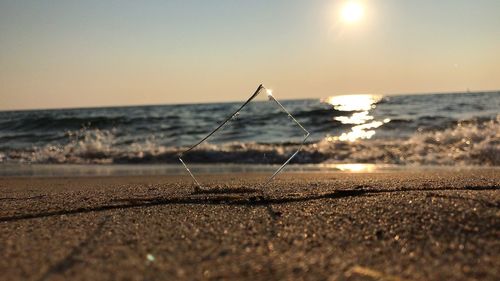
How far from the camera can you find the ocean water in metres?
8.49

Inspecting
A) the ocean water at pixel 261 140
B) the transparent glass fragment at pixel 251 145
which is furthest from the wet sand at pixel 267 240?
the ocean water at pixel 261 140

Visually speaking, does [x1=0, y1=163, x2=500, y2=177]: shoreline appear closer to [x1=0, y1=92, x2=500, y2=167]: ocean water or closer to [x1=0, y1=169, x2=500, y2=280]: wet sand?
[x1=0, y1=92, x2=500, y2=167]: ocean water

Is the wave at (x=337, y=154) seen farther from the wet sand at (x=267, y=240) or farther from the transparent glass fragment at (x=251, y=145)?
the wet sand at (x=267, y=240)

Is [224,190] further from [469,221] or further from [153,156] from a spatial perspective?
[153,156]

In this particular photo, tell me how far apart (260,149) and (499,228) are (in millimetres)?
8003

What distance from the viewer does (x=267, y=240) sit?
177 cm

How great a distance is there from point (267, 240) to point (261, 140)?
34.9 feet

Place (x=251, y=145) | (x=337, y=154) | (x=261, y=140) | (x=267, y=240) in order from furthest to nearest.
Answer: (x=261, y=140)
(x=251, y=145)
(x=337, y=154)
(x=267, y=240)

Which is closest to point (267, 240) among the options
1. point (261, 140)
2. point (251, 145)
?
point (251, 145)

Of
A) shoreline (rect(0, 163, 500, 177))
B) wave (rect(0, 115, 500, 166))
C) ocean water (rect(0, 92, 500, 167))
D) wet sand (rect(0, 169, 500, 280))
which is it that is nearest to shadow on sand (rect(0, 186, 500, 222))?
wet sand (rect(0, 169, 500, 280))

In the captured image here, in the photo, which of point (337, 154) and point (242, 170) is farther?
point (337, 154)

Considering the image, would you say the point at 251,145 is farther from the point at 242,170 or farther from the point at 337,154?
the point at 242,170

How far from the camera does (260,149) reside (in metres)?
9.72

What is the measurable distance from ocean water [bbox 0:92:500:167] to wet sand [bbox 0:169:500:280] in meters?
5.78
